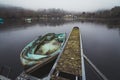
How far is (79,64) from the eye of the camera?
10617 mm

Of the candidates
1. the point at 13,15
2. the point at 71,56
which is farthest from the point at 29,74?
the point at 13,15

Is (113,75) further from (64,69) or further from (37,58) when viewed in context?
(37,58)

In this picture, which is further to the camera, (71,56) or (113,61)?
(113,61)

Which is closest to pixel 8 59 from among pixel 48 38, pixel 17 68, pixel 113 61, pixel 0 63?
pixel 0 63

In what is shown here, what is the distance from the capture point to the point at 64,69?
976 centimetres

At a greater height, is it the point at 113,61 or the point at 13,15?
the point at 13,15

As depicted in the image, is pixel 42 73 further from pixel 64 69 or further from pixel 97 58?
pixel 97 58

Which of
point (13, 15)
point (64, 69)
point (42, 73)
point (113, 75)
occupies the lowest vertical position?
point (113, 75)

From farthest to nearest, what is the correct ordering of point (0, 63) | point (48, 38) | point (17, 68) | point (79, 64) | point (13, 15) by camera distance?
point (13, 15) < point (48, 38) < point (0, 63) < point (17, 68) < point (79, 64)

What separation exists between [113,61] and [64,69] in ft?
38.4

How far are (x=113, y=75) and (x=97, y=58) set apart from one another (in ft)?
17.9

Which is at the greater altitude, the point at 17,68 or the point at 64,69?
the point at 64,69

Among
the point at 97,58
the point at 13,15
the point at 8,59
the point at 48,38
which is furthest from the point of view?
the point at 13,15

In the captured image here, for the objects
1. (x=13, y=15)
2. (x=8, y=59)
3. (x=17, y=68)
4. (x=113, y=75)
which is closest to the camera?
(x=113, y=75)
